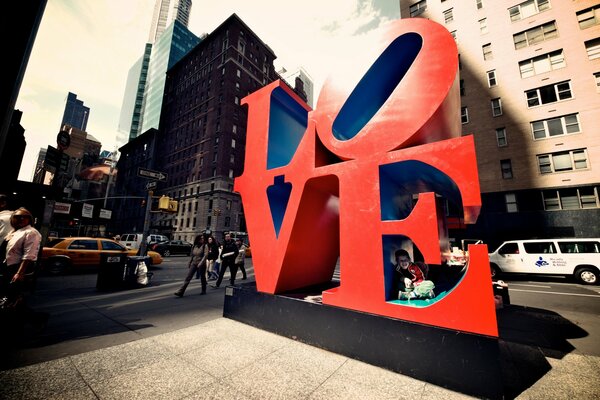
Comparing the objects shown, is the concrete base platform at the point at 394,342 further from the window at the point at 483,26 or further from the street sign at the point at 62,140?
the window at the point at 483,26

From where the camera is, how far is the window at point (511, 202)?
59.4 ft

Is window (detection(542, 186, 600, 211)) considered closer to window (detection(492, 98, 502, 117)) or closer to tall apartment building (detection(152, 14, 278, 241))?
window (detection(492, 98, 502, 117))

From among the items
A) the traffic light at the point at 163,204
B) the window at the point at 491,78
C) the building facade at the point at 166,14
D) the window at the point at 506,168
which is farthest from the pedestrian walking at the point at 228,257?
the building facade at the point at 166,14

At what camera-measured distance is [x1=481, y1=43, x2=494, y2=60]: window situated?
20.3 meters

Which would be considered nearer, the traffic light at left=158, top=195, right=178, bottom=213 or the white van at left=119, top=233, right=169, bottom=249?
the traffic light at left=158, top=195, right=178, bottom=213

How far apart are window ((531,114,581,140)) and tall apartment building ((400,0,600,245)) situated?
0.17ft

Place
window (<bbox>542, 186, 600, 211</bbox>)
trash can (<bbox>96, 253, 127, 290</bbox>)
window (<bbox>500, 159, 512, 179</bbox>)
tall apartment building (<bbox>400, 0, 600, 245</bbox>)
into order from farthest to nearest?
window (<bbox>500, 159, 512, 179</bbox>) → tall apartment building (<bbox>400, 0, 600, 245</bbox>) → window (<bbox>542, 186, 600, 211</bbox>) → trash can (<bbox>96, 253, 127, 290</bbox>)

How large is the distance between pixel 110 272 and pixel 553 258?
17.7 meters

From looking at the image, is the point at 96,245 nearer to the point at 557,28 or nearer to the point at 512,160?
the point at 512,160

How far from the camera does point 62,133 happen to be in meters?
8.36

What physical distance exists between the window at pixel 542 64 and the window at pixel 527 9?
391 centimetres

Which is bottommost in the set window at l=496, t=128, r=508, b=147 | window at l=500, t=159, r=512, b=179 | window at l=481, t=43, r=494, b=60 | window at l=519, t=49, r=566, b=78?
window at l=500, t=159, r=512, b=179

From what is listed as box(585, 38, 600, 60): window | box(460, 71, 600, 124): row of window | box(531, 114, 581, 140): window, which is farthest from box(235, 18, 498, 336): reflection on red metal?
box(585, 38, 600, 60): window

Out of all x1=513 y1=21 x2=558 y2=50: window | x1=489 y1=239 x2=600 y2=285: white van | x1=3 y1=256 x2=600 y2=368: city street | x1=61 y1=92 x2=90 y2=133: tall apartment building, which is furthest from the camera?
x1=61 y1=92 x2=90 y2=133: tall apartment building
